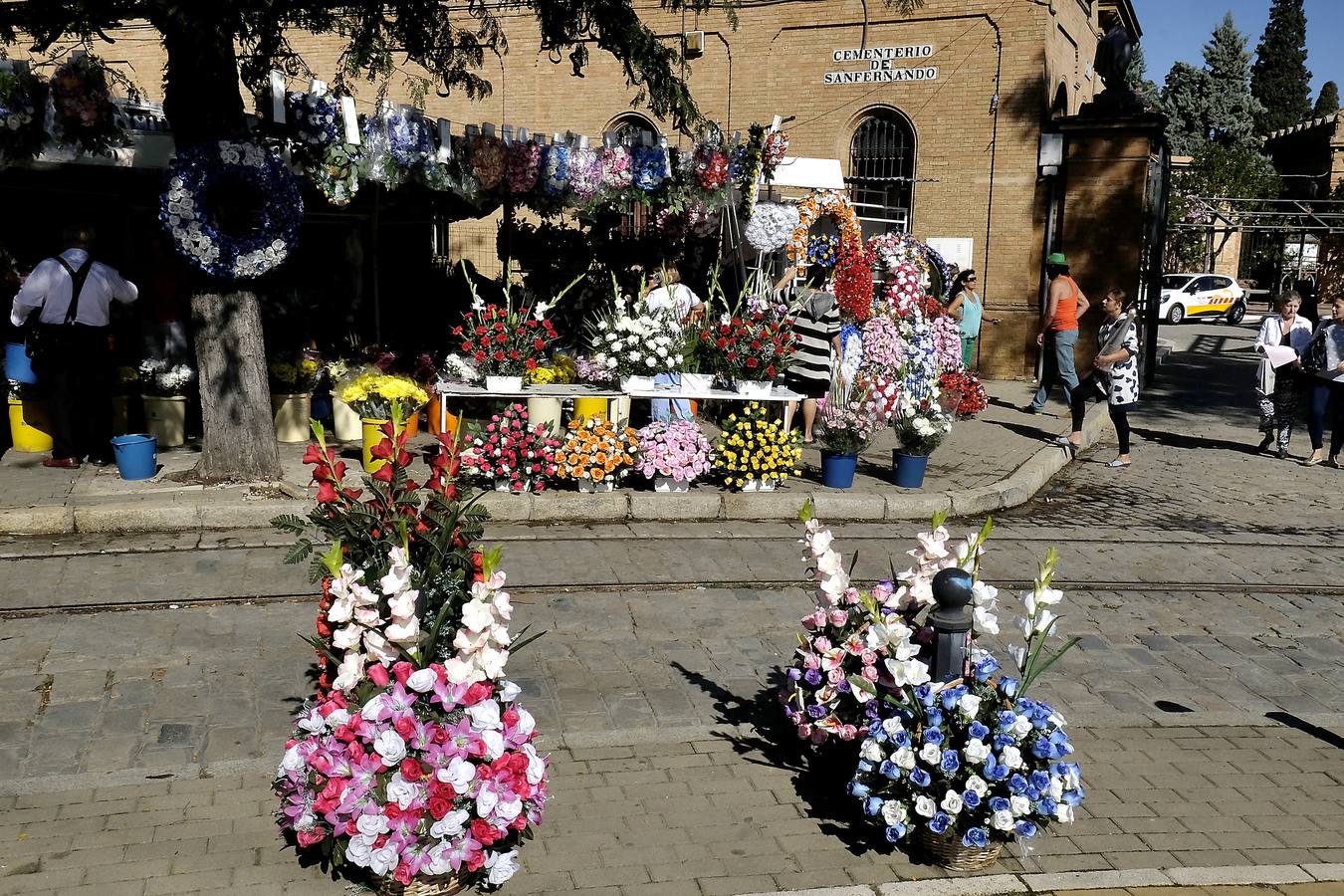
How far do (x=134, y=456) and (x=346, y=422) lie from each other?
2.60m

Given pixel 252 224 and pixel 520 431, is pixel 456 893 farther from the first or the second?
pixel 252 224

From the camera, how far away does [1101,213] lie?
17328 millimetres

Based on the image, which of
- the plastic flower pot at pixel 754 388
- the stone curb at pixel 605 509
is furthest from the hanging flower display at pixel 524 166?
the stone curb at pixel 605 509

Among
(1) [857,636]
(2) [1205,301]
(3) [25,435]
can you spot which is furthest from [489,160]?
(2) [1205,301]

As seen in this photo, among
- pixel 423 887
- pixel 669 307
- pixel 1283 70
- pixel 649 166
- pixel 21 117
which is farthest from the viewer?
pixel 1283 70

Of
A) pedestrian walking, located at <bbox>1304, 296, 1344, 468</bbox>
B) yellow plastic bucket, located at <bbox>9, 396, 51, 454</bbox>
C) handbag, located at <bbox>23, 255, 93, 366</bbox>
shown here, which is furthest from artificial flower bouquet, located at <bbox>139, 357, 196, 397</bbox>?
pedestrian walking, located at <bbox>1304, 296, 1344, 468</bbox>

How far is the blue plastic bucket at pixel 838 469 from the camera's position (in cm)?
1023

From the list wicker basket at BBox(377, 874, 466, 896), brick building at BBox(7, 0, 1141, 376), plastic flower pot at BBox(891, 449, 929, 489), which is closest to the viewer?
wicker basket at BBox(377, 874, 466, 896)

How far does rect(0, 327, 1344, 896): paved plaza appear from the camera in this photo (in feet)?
14.6

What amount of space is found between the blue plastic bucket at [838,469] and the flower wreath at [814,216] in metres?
4.41

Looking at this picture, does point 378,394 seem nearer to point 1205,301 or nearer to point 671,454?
point 671,454

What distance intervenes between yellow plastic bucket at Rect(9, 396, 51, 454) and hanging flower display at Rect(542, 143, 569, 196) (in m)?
5.37

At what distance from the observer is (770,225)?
13836mm

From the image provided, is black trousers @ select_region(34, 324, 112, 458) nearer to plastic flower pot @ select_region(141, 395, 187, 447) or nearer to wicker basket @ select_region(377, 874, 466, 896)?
plastic flower pot @ select_region(141, 395, 187, 447)
